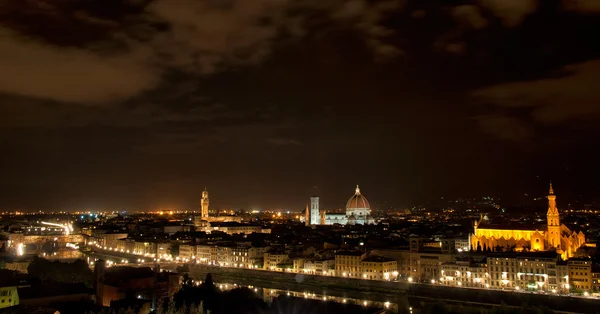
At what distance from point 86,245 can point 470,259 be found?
50.5 m

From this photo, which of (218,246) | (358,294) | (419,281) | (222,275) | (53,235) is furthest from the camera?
(53,235)

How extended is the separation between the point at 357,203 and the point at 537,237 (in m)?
55.9

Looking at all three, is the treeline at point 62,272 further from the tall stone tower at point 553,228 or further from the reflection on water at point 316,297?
the tall stone tower at point 553,228

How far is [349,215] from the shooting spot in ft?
299

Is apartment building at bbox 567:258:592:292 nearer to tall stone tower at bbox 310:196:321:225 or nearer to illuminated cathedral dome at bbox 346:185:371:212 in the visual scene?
illuminated cathedral dome at bbox 346:185:371:212

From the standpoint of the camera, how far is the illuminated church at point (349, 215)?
9019 centimetres

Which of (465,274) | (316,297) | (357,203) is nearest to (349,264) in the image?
(316,297)

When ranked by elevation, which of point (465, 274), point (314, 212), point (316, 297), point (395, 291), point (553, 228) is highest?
point (314, 212)

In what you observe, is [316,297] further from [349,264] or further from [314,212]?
[314,212]

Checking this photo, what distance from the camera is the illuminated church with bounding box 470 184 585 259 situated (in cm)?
3703

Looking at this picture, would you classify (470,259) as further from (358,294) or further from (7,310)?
(7,310)

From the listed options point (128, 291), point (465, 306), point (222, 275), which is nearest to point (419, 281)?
point (465, 306)

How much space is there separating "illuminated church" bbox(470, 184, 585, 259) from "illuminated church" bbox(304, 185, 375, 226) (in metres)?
46.0

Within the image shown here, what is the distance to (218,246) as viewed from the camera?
4862cm
